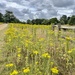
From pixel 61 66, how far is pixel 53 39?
214 cm

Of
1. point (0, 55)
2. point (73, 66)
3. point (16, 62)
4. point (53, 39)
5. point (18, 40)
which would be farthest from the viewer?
point (53, 39)

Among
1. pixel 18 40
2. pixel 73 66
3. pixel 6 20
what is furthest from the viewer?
pixel 6 20

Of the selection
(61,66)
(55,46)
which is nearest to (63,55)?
(61,66)

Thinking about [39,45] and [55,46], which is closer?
[39,45]

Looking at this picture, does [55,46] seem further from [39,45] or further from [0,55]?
[0,55]

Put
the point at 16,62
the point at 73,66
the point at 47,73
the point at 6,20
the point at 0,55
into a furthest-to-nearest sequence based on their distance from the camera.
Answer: the point at 6,20 < the point at 0,55 < the point at 16,62 < the point at 73,66 < the point at 47,73

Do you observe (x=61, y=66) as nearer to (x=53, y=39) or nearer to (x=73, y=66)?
(x=73, y=66)

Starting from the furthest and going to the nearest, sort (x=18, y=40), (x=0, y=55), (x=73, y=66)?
(x=18, y=40) → (x=0, y=55) → (x=73, y=66)

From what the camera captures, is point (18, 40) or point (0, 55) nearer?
point (0, 55)

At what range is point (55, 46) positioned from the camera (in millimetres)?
7680

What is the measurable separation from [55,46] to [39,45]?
1.37 m

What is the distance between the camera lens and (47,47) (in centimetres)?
742

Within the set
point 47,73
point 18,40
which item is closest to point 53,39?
point 18,40

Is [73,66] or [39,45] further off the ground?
[39,45]
